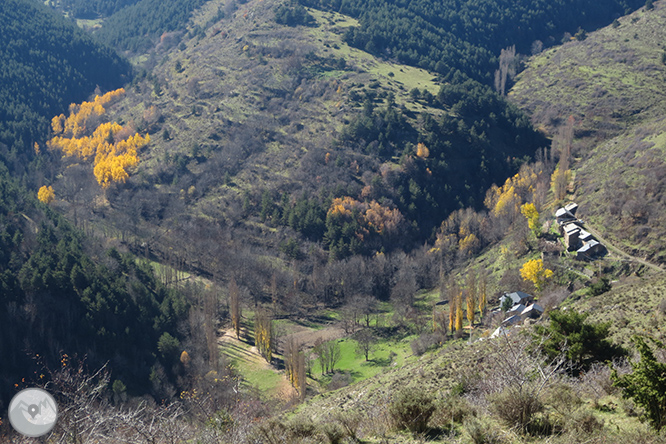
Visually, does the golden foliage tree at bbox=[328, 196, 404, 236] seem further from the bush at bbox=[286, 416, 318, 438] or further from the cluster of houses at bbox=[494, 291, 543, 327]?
the bush at bbox=[286, 416, 318, 438]

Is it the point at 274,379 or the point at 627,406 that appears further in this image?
the point at 274,379

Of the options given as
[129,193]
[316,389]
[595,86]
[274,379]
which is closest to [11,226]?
[129,193]

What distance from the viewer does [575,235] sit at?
249 ft

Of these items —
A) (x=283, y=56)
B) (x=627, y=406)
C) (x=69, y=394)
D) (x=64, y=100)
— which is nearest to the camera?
(x=627, y=406)

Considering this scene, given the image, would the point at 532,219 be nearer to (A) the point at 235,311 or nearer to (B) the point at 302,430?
(A) the point at 235,311

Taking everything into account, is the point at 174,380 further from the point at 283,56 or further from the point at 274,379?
the point at 283,56

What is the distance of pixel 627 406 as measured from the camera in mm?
16062

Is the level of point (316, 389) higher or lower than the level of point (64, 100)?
lower

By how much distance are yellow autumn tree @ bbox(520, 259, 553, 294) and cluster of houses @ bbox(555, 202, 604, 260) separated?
5310mm

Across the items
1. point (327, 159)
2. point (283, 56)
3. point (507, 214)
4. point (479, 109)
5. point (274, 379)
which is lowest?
point (274, 379)

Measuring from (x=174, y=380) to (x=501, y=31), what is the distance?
563ft

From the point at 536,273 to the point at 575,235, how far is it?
9299 millimetres

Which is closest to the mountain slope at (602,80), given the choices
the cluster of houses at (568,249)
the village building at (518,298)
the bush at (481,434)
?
the cluster of houses at (568,249)

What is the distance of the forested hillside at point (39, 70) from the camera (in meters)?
143
